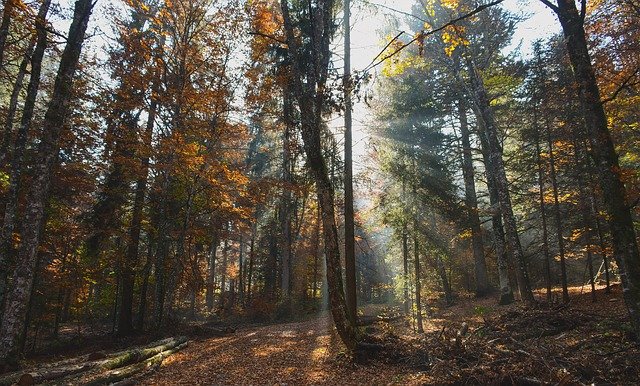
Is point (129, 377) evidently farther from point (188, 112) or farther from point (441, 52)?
point (441, 52)

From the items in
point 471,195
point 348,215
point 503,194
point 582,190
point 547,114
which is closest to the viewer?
point 348,215

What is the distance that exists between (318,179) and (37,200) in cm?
732

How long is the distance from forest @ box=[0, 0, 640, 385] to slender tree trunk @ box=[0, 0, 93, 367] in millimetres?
45

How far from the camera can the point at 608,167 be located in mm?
5980

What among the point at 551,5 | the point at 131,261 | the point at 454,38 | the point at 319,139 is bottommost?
the point at 131,261

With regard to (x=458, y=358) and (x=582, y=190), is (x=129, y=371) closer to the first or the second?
(x=458, y=358)

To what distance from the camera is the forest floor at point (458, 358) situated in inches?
235

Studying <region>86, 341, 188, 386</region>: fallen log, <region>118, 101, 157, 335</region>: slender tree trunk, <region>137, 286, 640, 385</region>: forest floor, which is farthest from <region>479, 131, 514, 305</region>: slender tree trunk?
<region>118, 101, 157, 335</region>: slender tree trunk

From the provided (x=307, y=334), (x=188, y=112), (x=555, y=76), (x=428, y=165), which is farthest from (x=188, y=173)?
(x=555, y=76)

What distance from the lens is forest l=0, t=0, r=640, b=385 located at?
24.1 feet

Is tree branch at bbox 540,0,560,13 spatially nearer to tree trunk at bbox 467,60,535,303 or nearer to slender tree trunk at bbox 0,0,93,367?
tree trunk at bbox 467,60,535,303

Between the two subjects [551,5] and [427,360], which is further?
[427,360]

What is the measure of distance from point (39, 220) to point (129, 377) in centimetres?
483

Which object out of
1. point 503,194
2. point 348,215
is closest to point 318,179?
point 348,215
